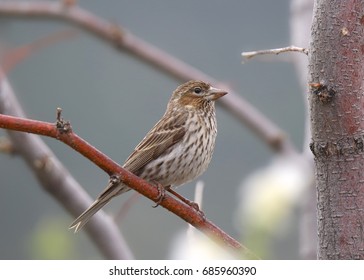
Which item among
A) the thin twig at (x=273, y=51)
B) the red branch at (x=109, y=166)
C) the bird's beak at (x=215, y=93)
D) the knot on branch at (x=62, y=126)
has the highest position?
the bird's beak at (x=215, y=93)

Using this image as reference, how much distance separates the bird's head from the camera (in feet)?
15.1

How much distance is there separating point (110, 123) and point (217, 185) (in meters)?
0.90

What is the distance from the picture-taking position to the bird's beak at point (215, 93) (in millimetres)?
4095

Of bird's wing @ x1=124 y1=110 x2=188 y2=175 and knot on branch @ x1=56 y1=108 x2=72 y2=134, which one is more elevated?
bird's wing @ x1=124 y1=110 x2=188 y2=175

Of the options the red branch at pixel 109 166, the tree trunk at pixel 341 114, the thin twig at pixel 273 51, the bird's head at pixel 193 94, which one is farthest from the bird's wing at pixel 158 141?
the tree trunk at pixel 341 114

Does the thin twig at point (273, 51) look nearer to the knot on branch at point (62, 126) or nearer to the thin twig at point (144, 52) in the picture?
the knot on branch at point (62, 126)

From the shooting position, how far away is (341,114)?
7.83 feet

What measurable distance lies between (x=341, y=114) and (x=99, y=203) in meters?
1.60

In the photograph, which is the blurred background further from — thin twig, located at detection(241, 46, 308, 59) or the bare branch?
thin twig, located at detection(241, 46, 308, 59)

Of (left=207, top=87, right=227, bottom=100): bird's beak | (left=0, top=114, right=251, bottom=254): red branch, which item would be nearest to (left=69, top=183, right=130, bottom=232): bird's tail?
(left=207, top=87, right=227, bottom=100): bird's beak

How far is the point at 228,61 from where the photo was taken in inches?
245

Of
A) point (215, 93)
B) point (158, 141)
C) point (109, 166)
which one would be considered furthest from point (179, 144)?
point (109, 166)

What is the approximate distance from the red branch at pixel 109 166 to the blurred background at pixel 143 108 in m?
0.67
